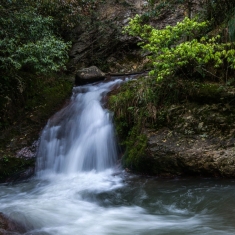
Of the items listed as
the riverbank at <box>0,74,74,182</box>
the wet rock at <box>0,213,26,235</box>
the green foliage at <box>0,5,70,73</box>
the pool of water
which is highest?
the green foliage at <box>0,5,70,73</box>

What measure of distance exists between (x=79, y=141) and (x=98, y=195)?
6.84 ft

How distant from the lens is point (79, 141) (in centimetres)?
682

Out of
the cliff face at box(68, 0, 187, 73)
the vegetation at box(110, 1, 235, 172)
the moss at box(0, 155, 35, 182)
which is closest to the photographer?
the vegetation at box(110, 1, 235, 172)

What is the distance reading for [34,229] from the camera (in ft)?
11.6

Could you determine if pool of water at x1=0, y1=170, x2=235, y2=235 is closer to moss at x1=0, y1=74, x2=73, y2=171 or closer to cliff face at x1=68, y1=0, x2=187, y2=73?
moss at x1=0, y1=74, x2=73, y2=171

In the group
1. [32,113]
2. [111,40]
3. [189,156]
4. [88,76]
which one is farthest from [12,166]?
[111,40]

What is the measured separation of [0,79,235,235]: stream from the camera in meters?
3.68

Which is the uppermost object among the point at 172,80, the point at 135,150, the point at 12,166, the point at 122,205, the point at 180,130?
the point at 172,80

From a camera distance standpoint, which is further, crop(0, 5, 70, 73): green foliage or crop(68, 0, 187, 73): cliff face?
crop(68, 0, 187, 73): cliff face

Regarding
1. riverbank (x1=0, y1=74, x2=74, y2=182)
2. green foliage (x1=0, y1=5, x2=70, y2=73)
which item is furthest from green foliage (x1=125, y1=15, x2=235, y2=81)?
riverbank (x1=0, y1=74, x2=74, y2=182)

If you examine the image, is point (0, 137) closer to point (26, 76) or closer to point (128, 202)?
point (26, 76)

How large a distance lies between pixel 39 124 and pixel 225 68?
4687mm

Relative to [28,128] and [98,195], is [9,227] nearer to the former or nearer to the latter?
[98,195]

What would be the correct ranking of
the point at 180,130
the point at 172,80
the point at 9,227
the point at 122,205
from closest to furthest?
the point at 9,227
the point at 122,205
the point at 180,130
the point at 172,80
